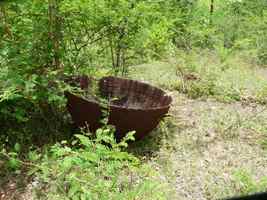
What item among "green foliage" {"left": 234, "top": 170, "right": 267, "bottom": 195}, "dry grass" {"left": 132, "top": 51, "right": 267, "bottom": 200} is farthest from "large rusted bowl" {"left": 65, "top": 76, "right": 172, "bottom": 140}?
"green foliage" {"left": 234, "top": 170, "right": 267, "bottom": 195}

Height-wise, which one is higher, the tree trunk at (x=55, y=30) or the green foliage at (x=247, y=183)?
the tree trunk at (x=55, y=30)

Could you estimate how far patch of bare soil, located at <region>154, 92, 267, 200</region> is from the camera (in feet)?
10.0

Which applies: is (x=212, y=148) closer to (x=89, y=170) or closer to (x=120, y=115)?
(x=120, y=115)

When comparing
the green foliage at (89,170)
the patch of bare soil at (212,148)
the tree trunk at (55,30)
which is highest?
the tree trunk at (55,30)

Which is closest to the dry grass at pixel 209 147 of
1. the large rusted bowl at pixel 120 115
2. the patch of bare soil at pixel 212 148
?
the patch of bare soil at pixel 212 148

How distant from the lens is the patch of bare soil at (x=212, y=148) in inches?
120

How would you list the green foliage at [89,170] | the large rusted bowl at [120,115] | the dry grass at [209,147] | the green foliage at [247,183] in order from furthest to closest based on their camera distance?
1. the large rusted bowl at [120,115]
2. the dry grass at [209,147]
3. the green foliage at [247,183]
4. the green foliage at [89,170]

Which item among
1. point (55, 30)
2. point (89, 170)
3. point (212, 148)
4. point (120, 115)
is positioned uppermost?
point (55, 30)

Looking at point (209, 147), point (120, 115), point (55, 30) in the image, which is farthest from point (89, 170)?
point (209, 147)

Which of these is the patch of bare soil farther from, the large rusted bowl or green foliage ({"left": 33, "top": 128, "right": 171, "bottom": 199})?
green foliage ({"left": 33, "top": 128, "right": 171, "bottom": 199})

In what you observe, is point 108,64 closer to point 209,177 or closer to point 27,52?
point 27,52

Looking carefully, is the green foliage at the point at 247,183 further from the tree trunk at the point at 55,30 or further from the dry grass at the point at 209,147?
the tree trunk at the point at 55,30

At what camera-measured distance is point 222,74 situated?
5.48 m

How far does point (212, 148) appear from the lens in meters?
3.63
